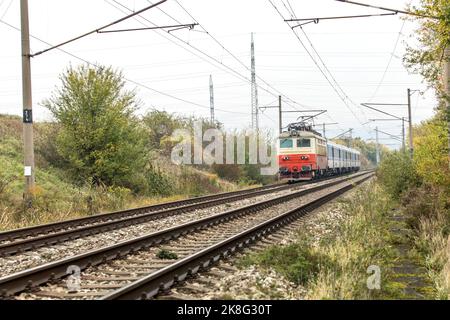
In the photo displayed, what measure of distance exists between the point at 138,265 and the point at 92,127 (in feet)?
45.6

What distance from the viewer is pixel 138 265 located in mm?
8391

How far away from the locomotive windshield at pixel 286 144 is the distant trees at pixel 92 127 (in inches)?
675

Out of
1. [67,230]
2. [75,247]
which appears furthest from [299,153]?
[75,247]

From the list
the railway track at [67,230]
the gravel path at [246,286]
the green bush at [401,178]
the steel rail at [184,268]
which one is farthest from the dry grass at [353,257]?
the railway track at [67,230]

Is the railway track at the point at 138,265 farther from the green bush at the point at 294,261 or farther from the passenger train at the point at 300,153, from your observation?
the passenger train at the point at 300,153

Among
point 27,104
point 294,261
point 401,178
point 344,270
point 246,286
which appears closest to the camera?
point 246,286

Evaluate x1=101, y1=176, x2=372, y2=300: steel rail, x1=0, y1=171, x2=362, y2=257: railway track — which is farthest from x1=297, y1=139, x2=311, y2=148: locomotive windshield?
x1=101, y1=176, x2=372, y2=300: steel rail

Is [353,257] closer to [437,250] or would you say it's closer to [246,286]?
[437,250]

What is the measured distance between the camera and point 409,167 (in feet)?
60.7

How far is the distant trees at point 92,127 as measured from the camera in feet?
69.6

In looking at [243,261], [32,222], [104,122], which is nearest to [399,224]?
[243,261]

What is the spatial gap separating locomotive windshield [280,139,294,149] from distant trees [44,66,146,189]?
17145 mm

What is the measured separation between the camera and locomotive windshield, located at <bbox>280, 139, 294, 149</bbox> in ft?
121
